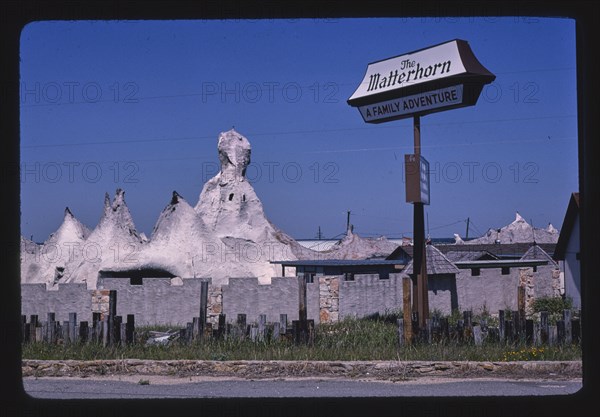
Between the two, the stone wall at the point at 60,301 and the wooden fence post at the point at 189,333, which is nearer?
the wooden fence post at the point at 189,333

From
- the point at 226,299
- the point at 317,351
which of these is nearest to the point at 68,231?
the point at 226,299

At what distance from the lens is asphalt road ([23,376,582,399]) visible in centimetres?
1047

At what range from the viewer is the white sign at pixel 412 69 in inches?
580

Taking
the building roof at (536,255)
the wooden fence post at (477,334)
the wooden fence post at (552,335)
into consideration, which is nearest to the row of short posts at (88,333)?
the wooden fence post at (477,334)

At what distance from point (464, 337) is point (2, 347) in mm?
11969

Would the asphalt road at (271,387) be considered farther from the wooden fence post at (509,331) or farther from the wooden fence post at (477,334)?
the wooden fence post at (509,331)

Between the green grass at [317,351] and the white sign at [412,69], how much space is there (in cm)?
509

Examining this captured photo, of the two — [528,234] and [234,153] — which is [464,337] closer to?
[234,153]

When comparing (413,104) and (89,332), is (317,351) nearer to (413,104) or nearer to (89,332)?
(89,332)

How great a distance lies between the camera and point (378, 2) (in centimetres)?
345

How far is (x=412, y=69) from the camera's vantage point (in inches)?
607

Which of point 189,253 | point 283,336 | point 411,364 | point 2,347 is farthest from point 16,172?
point 189,253

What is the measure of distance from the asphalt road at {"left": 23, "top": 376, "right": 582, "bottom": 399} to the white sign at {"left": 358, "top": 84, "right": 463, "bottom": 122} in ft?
18.7

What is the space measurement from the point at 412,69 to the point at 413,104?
0.71 metres
